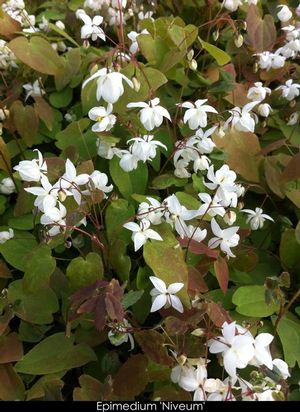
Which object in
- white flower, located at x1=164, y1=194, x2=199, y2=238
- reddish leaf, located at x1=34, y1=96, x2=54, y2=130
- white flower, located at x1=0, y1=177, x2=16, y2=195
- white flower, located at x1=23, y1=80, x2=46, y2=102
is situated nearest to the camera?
white flower, located at x1=164, y1=194, x2=199, y2=238

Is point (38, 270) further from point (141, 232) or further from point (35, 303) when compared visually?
point (141, 232)

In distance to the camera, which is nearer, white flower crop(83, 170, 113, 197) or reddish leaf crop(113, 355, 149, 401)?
reddish leaf crop(113, 355, 149, 401)

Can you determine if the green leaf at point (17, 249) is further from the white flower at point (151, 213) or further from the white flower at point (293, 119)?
the white flower at point (293, 119)

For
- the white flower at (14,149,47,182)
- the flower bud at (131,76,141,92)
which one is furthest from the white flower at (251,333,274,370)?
A: the flower bud at (131,76,141,92)

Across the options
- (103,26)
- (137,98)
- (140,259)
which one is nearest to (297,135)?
(137,98)

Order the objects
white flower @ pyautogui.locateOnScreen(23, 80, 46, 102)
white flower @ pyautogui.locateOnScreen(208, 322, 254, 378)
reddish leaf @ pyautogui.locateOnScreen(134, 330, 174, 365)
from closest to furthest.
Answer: white flower @ pyautogui.locateOnScreen(208, 322, 254, 378) → reddish leaf @ pyautogui.locateOnScreen(134, 330, 174, 365) → white flower @ pyautogui.locateOnScreen(23, 80, 46, 102)

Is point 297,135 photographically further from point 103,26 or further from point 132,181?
point 103,26

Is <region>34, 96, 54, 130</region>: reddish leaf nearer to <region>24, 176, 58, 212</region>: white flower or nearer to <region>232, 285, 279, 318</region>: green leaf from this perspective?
<region>24, 176, 58, 212</region>: white flower

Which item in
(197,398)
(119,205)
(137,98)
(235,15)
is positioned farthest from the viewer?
(235,15)
